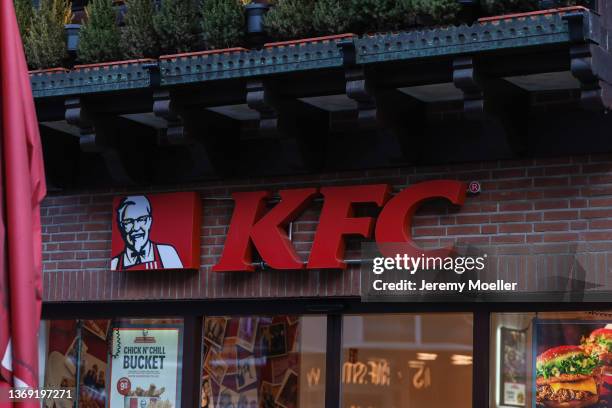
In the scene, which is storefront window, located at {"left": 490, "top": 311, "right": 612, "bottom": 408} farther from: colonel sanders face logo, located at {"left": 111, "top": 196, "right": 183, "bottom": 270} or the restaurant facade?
colonel sanders face logo, located at {"left": 111, "top": 196, "right": 183, "bottom": 270}

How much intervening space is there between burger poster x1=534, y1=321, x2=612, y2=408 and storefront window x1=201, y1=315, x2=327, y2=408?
1.67 m

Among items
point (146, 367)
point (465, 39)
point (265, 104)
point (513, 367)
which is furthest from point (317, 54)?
point (146, 367)

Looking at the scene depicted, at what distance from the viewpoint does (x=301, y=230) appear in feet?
26.5

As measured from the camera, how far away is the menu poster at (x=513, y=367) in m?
7.37

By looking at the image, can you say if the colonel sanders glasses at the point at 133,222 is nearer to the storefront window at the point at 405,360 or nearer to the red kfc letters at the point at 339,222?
the red kfc letters at the point at 339,222

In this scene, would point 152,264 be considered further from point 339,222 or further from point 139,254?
point 339,222

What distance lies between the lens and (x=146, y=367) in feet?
29.1

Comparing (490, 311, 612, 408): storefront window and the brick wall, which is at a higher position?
the brick wall

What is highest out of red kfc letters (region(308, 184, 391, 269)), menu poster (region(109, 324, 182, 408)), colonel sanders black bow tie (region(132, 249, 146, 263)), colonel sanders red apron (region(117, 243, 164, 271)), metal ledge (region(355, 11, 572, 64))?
metal ledge (region(355, 11, 572, 64))

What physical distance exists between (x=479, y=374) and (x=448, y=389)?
1.22 ft

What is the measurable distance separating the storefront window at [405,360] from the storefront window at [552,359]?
294 mm

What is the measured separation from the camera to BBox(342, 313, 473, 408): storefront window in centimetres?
774

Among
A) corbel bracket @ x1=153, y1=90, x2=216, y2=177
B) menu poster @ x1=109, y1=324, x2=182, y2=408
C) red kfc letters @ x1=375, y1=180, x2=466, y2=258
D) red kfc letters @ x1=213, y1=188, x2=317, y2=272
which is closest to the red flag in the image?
corbel bracket @ x1=153, y1=90, x2=216, y2=177

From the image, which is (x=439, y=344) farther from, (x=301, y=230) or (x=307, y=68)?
(x=307, y=68)
